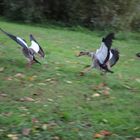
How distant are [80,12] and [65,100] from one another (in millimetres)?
8853

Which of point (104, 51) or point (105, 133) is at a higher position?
point (104, 51)

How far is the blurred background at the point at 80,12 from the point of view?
47.0ft

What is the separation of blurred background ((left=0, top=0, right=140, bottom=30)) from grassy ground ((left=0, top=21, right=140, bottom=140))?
529cm

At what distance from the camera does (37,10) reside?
14.6 m

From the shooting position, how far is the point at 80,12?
14633mm

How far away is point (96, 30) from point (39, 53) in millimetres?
7019

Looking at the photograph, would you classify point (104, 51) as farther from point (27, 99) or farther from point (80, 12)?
point (80, 12)

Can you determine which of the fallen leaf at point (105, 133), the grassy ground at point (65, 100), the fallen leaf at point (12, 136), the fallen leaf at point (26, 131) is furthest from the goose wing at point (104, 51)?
the fallen leaf at point (12, 136)

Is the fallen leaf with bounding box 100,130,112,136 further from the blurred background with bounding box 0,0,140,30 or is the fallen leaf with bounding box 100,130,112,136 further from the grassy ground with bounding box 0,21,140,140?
the blurred background with bounding box 0,0,140,30

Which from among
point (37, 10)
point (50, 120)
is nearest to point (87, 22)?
point (37, 10)

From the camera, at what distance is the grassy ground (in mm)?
5203

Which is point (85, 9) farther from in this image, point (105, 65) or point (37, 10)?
point (105, 65)

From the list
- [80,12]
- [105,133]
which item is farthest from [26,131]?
[80,12]

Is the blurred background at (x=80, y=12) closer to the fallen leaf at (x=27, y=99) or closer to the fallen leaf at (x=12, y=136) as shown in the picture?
the fallen leaf at (x=27, y=99)
